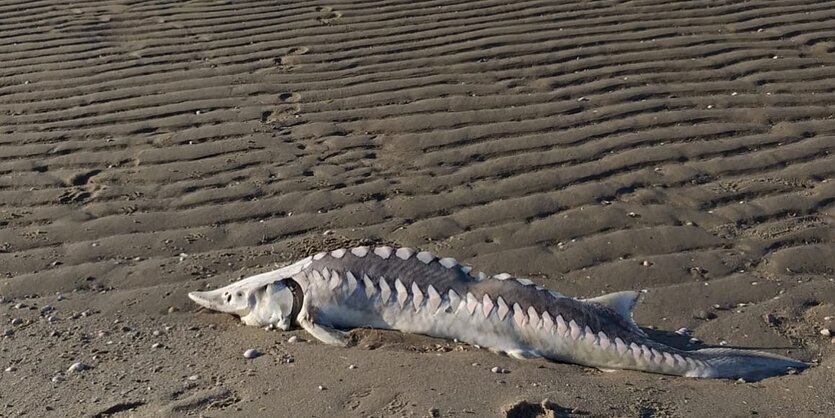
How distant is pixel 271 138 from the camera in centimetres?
721

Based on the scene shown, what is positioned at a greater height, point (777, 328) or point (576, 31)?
point (576, 31)

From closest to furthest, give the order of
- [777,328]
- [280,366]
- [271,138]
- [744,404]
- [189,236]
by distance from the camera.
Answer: [744,404], [280,366], [777,328], [189,236], [271,138]

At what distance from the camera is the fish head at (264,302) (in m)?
4.96

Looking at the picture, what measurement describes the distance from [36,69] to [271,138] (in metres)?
2.71

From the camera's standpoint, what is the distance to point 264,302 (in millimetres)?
4984

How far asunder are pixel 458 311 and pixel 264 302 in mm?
980

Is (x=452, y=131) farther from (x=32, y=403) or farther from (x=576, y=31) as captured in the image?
(x=32, y=403)

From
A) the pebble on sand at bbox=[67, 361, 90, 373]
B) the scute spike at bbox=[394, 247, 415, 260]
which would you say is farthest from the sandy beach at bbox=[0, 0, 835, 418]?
the scute spike at bbox=[394, 247, 415, 260]

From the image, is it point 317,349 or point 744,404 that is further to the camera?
point 317,349

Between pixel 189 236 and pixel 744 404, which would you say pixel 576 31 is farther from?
pixel 744 404

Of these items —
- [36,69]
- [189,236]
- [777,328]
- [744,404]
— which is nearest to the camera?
[744,404]

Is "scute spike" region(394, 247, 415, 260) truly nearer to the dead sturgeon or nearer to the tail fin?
the dead sturgeon

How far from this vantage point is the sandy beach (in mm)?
4375

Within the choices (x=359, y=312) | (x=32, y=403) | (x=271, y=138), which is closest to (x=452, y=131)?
(x=271, y=138)
